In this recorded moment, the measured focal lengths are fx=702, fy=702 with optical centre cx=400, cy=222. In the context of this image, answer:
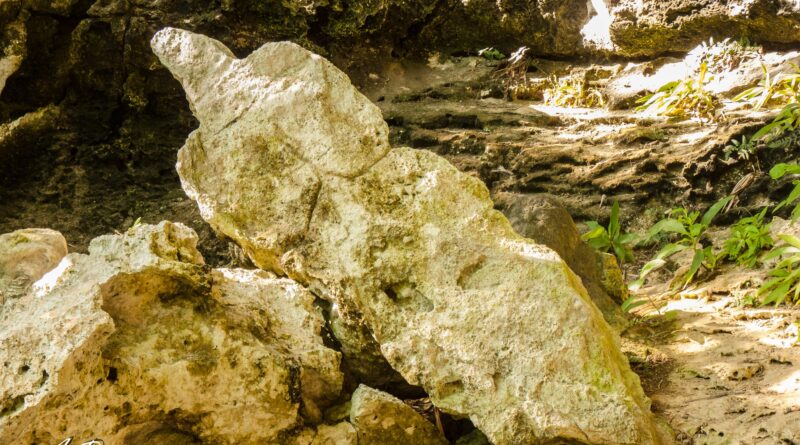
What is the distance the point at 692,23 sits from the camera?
659cm

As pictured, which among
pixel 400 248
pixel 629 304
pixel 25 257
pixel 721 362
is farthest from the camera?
pixel 629 304

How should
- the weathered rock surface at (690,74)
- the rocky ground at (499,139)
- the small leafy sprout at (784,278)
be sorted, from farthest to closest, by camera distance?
1. the weathered rock surface at (690,74)
2. the small leafy sprout at (784,278)
3. the rocky ground at (499,139)

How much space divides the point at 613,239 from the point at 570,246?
0.93 metres

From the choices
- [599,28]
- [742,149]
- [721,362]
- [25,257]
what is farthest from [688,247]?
[599,28]

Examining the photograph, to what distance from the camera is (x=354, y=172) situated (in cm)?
272

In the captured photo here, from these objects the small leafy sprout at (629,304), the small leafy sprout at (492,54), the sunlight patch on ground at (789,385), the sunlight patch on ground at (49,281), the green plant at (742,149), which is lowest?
the small leafy sprout at (629,304)

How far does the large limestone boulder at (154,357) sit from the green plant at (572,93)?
4.85 metres

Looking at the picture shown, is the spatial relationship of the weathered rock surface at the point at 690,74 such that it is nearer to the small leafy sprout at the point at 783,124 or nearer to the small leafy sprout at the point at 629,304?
the small leafy sprout at the point at 783,124

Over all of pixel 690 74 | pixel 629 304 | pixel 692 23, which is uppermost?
pixel 692 23

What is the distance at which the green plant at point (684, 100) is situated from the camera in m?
5.84

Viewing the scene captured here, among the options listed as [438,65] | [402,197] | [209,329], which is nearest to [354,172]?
[402,197]

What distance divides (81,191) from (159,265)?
330 centimetres

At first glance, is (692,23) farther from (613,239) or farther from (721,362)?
(721,362)

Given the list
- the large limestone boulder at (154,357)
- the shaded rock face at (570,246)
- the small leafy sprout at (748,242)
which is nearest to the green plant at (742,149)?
the small leafy sprout at (748,242)
